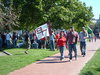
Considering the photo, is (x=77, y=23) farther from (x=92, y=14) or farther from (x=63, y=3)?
(x=63, y=3)

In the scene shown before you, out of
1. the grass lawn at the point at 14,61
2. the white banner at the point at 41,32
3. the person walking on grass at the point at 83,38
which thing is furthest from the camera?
the white banner at the point at 41,32

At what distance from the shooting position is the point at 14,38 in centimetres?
2670

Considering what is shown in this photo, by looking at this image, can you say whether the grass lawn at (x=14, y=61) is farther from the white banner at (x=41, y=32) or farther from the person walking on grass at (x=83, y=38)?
the person walking on grass at (x=83, y=38)

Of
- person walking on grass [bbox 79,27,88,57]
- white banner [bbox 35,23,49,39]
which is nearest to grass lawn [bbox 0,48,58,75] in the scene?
white banner [bbox 35,23,49,39]

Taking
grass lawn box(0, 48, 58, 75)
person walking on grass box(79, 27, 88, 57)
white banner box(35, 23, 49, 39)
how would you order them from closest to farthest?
grass lawn box(0, 48, 58, 75) < person walking on grass box(79, 27, 88, 57) < white banner box(35, 23, 49, 39)

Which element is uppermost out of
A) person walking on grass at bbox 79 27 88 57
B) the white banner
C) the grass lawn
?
the white banner

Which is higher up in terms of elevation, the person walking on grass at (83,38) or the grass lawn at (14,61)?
the person walking on grass at (83,38)

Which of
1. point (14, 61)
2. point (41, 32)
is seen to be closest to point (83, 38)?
point (41, 32)

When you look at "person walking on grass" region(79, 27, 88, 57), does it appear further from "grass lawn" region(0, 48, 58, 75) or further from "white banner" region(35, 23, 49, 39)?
"white banner" region(35, 23, 49, 39)

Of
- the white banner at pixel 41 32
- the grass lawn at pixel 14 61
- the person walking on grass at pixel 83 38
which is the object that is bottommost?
the grass lawn at pixel 14 61

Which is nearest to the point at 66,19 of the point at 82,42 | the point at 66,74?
the point at 82,42

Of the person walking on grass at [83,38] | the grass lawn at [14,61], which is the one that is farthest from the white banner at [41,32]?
the person walking on grass at [83,38]

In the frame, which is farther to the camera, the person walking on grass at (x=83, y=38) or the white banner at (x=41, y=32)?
the white banner at (x=41, y=32)

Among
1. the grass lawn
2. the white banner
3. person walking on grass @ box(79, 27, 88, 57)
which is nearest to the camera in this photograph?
the grass lawn
